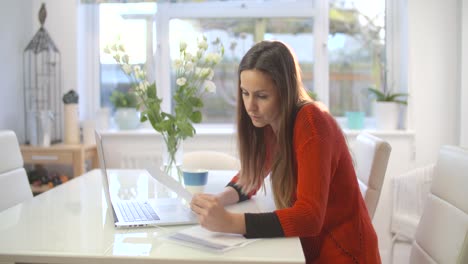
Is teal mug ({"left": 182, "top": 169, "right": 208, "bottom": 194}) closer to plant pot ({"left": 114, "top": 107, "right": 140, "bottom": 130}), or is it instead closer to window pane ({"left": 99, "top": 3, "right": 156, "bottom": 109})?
plant pot ({"left": 114, "top": 107, "right": 140, "bottom": 130})

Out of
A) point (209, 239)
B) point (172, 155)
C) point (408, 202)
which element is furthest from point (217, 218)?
point (408, 202)

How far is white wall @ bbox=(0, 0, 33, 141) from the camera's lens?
10.7ft

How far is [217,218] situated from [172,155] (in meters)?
0.90

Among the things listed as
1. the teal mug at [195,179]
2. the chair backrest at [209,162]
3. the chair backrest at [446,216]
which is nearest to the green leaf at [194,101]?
the teal mug at [195,179]

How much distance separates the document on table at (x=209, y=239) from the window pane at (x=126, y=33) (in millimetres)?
2538

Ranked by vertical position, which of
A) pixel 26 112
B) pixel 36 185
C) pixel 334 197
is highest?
pixel 26 112

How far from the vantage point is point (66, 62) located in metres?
3.48

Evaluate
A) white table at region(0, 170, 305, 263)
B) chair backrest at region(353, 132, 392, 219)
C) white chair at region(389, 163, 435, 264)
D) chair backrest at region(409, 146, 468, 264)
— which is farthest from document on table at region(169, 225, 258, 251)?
white chair at region(389, 163, 435, 264)

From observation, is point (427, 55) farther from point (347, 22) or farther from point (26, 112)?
point (26, 112)

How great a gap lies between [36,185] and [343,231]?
2.36 m

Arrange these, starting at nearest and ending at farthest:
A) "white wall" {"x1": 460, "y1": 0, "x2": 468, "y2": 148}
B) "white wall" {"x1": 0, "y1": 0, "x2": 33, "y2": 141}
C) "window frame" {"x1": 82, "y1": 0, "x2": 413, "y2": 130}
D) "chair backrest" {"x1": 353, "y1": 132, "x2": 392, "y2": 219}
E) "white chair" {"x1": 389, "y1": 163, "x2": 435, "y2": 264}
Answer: "chair backrest" {"x1": 353, "y1": 132, "x2": 392, "y2": 219} → "white chair" {"x1": 389, "y1": 163, "x2": 435, "y2": 264} → "white wall" {"x1": 460, "y1": 0, "x2": 468, "y2": 148} → "white wall" {"x1": 0, "y1": 0, "x2": 33, "y2": 141} → "window frame" {"x1": 82, "y1": 0, "x2": 413, "y2": 130}

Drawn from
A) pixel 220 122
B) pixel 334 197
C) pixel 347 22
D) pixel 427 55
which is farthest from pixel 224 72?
pixel 334 197

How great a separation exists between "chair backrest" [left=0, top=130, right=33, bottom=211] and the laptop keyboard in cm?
49

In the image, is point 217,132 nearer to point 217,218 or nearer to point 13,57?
point 13,57
